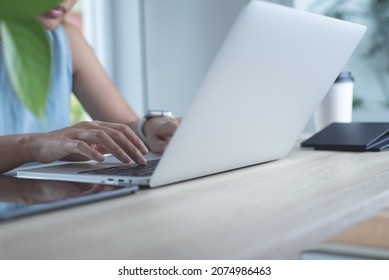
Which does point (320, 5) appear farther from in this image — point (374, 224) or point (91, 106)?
point (374, 224)

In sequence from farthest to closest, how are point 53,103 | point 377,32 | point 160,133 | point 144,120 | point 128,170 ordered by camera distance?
point 377,32
point 53,103
point 144,120
point 160,133
point 128,170

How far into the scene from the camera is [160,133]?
1.09 m

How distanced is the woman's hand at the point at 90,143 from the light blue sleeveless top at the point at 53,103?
0.60m

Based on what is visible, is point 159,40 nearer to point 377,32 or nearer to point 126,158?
point 377,32

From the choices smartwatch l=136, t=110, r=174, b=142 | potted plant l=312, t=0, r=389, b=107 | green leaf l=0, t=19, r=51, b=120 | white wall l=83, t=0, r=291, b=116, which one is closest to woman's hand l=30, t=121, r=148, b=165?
smartwatch l=136, t=110, r=174, b=142

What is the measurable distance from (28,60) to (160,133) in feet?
2.90

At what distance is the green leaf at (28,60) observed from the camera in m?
0.21

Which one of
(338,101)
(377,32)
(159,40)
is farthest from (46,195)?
(159,40)

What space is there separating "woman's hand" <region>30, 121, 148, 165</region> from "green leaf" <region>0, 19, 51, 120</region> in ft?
1.70

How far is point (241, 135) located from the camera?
0.67m

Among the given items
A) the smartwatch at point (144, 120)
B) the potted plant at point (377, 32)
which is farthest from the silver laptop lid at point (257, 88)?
the potted plant at point (377, 32)

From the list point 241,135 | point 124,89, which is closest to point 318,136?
point 241,135

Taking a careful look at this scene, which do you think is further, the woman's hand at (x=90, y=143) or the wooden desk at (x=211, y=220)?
the woman's hand at (x=90, y=143)

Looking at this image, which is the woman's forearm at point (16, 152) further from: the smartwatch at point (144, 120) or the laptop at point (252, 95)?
the smartwatch at point (144, 120)
